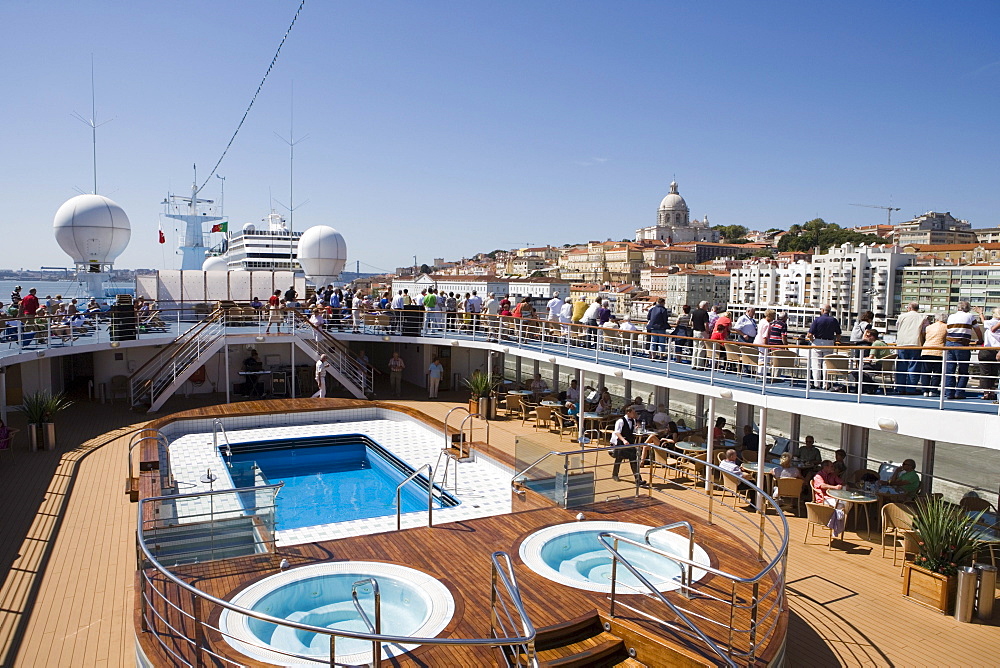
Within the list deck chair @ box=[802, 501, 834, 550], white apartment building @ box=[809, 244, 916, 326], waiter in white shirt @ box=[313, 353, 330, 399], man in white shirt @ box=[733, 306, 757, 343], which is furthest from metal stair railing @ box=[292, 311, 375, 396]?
white apartment building @ box=[809, 244, 916, 326]

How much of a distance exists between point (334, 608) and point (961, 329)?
314 inches

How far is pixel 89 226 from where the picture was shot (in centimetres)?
2222

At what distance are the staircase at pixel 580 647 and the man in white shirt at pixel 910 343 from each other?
5.36m

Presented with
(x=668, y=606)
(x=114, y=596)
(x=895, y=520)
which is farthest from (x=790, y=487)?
(x=114, y=596)

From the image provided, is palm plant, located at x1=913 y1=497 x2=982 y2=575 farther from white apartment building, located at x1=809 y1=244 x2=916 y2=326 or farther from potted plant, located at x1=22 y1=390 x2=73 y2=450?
white apartment building, located at x1=809 y1=244 x2=916 y2=326

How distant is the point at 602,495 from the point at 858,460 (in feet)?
15.0

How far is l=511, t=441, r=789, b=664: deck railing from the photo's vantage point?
5406 mm

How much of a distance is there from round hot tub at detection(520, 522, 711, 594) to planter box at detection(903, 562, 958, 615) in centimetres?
210

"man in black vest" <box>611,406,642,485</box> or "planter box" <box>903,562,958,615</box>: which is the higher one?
"man in black vest" <box>611,406,642,485</box>

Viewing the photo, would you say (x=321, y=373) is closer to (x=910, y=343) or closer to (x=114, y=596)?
(x=114, y=596)

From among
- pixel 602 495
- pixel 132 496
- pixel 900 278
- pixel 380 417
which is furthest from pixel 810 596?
pixel 900 278

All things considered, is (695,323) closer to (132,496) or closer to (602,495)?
(602,495)

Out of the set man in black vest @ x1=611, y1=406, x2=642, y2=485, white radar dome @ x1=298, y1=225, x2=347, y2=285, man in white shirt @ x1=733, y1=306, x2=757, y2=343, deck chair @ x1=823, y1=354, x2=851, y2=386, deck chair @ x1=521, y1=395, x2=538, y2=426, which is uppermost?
white radar dome @ x1=298, y1=225, x2=347, y2=285

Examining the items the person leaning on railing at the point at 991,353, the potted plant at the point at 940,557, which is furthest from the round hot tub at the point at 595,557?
the person leaning on railing at the point at 991,353
